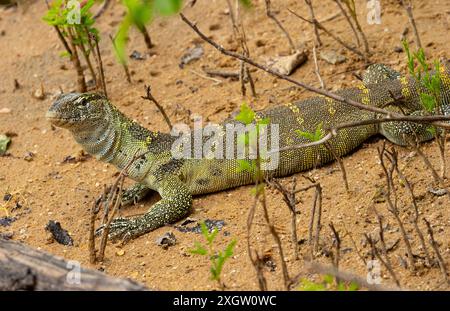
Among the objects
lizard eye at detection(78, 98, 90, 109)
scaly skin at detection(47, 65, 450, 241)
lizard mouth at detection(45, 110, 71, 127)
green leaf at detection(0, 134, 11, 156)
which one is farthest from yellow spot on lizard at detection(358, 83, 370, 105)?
green leaf at detection(0, 134, 11, 156)

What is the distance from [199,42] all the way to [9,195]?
11.2ft

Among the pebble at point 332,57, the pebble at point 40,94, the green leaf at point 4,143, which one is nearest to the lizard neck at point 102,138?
the green leaf at point 4,143

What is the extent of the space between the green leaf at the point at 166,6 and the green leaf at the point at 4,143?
6.23 metres

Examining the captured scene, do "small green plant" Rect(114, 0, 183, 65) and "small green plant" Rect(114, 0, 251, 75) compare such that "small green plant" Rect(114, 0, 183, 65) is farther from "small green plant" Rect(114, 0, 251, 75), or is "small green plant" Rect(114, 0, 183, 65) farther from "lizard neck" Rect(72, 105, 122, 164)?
"lizard neck" Rect(72, 105, 122, 164)

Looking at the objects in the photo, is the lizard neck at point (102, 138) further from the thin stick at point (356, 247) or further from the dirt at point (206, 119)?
the thin stick at point (356, 247)

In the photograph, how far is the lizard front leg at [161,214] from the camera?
6.83m

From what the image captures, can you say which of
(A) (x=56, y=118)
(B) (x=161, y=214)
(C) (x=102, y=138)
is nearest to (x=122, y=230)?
(B) (x=161, y=214)

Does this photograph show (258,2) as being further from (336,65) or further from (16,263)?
(16,263)

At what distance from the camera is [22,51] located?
10.5m

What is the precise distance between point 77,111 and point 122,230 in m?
1.22

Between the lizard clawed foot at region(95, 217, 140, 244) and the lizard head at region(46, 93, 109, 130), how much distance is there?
101 centimetres

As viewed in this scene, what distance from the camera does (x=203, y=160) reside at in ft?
24.5

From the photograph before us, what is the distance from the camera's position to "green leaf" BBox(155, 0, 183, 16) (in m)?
2.59
